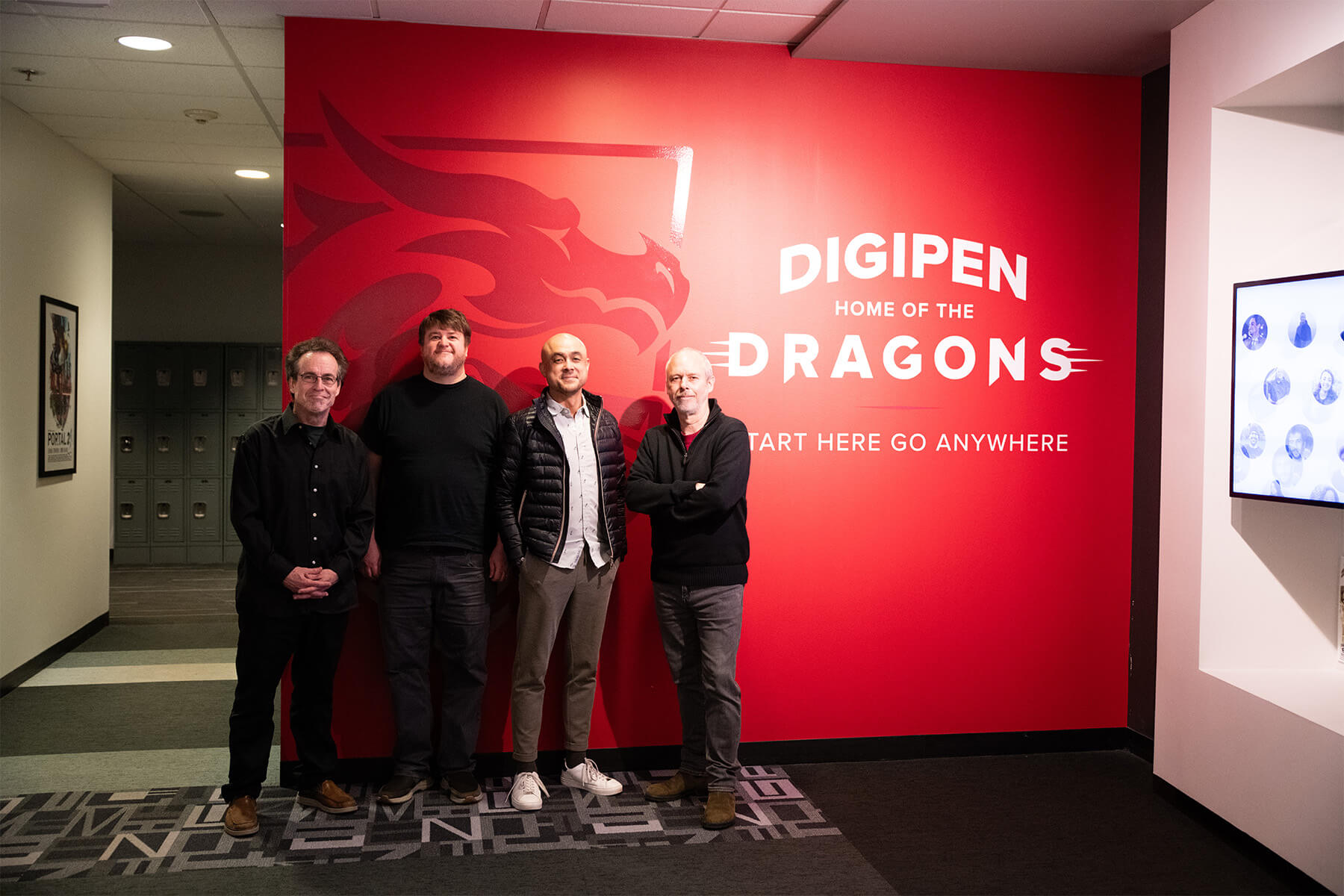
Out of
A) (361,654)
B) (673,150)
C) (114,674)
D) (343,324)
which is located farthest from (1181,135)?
(114,674)

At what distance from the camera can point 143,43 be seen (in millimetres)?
4340

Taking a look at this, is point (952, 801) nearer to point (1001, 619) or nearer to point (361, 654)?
point (1001, 619)

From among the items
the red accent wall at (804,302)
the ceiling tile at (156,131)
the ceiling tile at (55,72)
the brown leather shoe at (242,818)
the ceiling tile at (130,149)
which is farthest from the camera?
the ceiling tile at (130,149)

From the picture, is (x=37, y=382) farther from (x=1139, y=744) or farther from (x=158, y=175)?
(x=1139, y=744)

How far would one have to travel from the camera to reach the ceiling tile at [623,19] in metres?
3.86

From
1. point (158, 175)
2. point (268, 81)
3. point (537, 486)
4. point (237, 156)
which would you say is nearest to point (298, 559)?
point (537, 486)

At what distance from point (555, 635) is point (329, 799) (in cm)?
98

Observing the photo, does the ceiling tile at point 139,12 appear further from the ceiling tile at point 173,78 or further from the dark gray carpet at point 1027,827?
the dark gray carpet at point 1027,827

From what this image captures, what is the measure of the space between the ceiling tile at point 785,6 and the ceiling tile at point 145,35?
2.16 meters

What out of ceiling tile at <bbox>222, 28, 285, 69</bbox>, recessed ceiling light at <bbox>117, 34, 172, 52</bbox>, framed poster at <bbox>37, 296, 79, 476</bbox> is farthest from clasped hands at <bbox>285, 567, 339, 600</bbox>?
framed poster at <bbox>37, 296, 79, 476</bbox>

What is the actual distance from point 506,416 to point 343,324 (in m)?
0.75

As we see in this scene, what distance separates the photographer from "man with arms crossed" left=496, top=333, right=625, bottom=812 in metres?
3.76

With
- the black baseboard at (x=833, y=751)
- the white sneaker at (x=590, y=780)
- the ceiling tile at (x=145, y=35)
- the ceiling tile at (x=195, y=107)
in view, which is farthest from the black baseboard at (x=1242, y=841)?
the ceiling tile at (x=195, y=107)

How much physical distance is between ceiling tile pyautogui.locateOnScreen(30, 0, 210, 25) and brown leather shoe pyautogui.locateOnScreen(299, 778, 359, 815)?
299 centimetres
